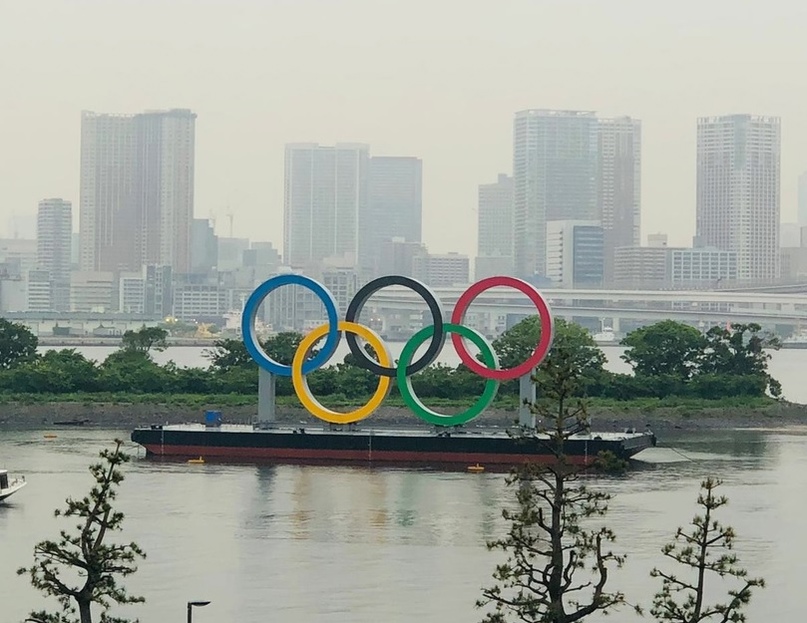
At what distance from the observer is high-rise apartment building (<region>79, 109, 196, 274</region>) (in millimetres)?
148625

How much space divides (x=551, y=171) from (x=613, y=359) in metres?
77.7

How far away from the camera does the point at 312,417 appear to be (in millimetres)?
34594

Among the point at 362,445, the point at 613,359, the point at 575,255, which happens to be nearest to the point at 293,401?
the point at 362,445

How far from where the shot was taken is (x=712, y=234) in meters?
148

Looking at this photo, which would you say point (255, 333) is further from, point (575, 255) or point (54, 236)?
point (54, 236)

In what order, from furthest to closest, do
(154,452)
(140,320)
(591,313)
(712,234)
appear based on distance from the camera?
(712,234) → (140,320) → (591,313) → (154,452)

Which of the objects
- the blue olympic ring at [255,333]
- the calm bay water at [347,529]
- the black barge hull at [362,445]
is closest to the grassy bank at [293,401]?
the calm bay water at [347,529]

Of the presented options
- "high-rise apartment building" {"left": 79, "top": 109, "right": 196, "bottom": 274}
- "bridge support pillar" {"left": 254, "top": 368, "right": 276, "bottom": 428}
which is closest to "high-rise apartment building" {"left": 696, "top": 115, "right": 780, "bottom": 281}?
"high-rise apartment building" {"left": 79, "top": 109, "right": 196, "bottom": 274}

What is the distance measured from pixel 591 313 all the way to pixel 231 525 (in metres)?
60.2

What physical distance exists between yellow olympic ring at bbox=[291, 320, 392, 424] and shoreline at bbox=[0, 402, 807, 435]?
6.63m

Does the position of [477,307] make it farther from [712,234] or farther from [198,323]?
[712,234]

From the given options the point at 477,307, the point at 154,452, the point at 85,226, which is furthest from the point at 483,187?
the point at 154,452

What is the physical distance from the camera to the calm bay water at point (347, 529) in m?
15.8

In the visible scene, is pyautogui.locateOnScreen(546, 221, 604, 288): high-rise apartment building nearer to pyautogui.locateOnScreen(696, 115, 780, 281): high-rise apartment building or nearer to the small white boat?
pyautogui.locateOnScreen(696, 115, 780, 281): high-rise apartment building
